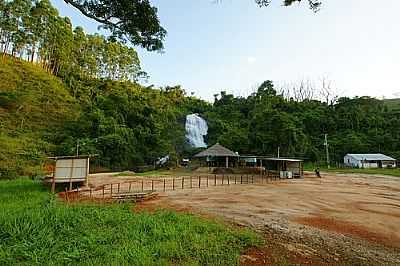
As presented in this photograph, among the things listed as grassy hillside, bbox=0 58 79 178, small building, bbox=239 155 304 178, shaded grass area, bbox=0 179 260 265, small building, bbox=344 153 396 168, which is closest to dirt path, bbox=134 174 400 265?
shaded grass area, bbox=0 179 260 265

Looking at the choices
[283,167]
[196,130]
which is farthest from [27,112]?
[283,167]

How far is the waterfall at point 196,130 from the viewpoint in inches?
1915

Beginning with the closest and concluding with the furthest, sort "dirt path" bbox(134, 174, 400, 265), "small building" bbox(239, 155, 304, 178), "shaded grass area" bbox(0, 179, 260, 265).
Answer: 1. "shaded grass area" bbox(0, 179, 260, 265)
2. "dirt path" bbox(134, 174, 400, 265)
3. "small building" bbox(239, 155, 304, 178)

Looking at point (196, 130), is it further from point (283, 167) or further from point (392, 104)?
point (392, 104)

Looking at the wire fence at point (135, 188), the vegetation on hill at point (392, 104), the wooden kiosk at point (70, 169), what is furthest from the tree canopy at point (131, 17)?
the vegetation on hill at point (392, 104)

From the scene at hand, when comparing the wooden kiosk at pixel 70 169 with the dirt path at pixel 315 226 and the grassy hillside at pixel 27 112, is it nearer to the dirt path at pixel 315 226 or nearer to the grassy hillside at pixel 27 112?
the dirt path at pixel 315 226

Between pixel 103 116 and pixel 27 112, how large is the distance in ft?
30.2

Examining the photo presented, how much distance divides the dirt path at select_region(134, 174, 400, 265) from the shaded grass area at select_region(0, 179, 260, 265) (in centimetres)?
81

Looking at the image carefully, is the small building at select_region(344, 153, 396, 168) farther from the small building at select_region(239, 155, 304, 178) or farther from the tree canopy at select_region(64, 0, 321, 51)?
the tree canopy at select_region(64, 0, 321, 51)

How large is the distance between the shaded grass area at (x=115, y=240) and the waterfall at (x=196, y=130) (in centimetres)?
4004

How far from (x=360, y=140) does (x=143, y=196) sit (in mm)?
44178

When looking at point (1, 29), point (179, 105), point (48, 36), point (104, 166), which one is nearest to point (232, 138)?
point (104, 166)

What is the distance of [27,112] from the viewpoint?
34.8 metres

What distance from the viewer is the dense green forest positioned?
32.3 m
